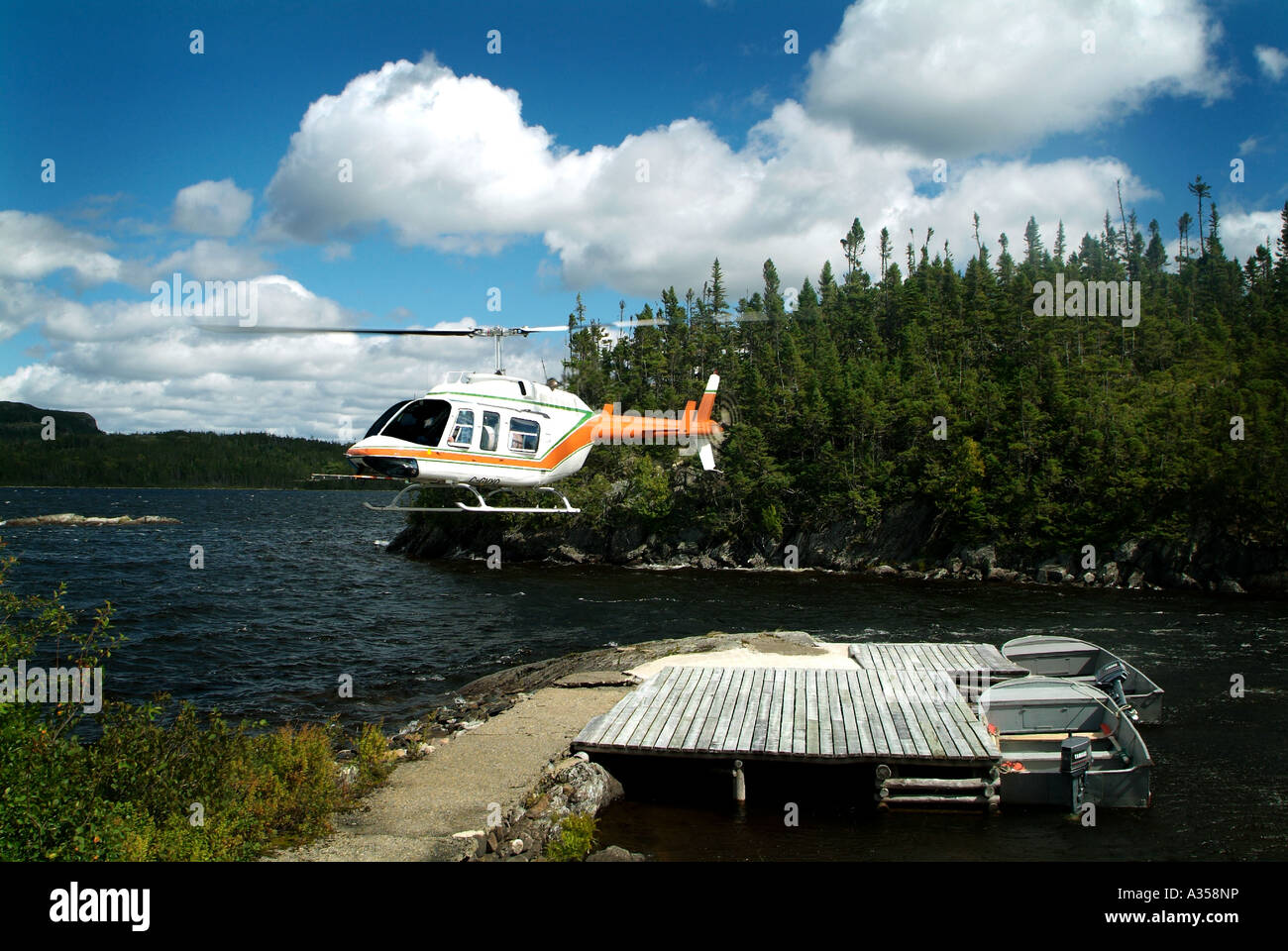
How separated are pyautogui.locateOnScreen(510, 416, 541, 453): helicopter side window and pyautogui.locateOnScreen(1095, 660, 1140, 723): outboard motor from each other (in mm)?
17379

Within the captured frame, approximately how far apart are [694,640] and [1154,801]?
563 inches

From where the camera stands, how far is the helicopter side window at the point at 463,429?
19.0m

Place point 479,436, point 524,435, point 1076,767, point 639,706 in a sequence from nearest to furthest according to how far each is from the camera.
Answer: point 1076,767 < point 639,706 < point 479,436 < point 524,435

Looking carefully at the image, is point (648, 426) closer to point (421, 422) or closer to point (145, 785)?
point (421, 422)

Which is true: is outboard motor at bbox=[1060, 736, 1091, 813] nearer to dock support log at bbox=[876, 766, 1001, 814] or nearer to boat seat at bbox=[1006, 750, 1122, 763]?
boat seat at bbox=[1006, 750, 1122, 763]

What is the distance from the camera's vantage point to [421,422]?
61.5 feet

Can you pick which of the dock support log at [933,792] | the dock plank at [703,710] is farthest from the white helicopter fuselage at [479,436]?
the dock support log at [933,792]

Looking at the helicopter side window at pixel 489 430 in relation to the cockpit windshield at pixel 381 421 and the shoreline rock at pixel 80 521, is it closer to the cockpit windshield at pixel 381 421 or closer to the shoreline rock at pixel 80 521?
the cockpit windshield at pixel 381 421

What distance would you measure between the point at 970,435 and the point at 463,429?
61.1m

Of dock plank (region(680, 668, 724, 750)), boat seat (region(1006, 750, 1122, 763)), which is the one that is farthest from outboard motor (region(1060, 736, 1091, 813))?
dock plank (region(680, 668, 724, 750))

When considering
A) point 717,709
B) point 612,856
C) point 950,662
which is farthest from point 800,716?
point 950,662

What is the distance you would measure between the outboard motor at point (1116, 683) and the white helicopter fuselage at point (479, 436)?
16639mm

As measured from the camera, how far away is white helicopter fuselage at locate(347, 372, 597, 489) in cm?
1848
